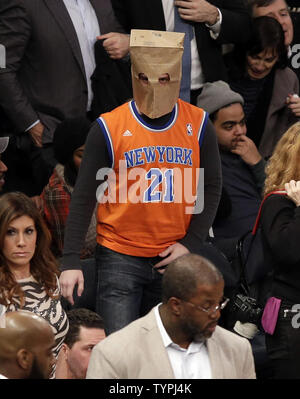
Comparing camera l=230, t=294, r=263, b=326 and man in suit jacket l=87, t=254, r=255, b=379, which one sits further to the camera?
camera l=230, t=294, r=263, b=326

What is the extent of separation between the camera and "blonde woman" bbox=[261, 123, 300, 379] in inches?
197

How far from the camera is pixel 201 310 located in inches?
164

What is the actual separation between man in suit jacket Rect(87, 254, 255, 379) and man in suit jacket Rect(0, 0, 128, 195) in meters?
2.45

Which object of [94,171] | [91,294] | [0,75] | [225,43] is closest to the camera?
[94,171]

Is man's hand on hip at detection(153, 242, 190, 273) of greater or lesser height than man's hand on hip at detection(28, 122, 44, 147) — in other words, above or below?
above

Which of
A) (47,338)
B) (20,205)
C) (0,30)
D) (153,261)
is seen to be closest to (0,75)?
(0,30)

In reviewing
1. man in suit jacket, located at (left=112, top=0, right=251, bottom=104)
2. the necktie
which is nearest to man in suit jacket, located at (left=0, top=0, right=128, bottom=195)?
man in suit jacket, located at (left=112, top=0, right=251, bottom=104)

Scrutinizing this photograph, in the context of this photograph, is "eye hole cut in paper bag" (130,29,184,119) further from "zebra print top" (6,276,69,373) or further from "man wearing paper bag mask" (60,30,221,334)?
"zebra print top" (6,276,69,373)

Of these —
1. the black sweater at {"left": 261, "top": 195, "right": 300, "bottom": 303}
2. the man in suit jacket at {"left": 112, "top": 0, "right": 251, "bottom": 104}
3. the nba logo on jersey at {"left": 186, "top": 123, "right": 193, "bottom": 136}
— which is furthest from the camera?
the man in suit jacket at {"left": 112, "top": 0, "right": 251, "bottom": 104}

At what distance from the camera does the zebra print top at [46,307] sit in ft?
16.8

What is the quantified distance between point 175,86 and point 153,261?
892mm

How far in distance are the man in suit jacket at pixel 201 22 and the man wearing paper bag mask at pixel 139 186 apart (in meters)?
1.41

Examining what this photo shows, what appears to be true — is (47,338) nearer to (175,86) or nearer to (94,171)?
(94,171)

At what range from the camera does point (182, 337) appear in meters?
4.18
